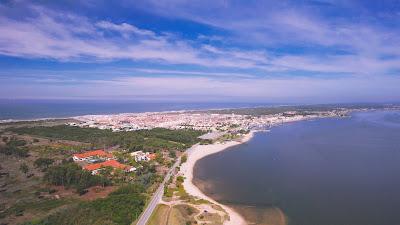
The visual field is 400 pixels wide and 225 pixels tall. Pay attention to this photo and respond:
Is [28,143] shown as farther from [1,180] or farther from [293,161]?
[293,161]

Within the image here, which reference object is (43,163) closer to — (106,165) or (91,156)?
(91,156)

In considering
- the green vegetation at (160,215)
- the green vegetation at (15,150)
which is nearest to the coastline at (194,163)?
the green vegetation at (160,215)

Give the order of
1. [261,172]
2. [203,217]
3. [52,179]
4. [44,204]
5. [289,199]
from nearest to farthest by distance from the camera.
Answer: [203,217] → [44,204] → [289,199] → [52,179] → [261,172]

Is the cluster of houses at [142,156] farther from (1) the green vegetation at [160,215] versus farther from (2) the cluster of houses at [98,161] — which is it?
(1) the green vegetation at [160,215]

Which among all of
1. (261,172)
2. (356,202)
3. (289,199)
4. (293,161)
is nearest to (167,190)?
(289,199)

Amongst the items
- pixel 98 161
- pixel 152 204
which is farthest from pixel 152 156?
pixel 152 204

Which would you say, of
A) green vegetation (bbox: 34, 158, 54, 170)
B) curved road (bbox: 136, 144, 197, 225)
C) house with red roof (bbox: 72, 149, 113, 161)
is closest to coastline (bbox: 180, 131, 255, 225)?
curved road (bbox: 136, 144, 197, 225)

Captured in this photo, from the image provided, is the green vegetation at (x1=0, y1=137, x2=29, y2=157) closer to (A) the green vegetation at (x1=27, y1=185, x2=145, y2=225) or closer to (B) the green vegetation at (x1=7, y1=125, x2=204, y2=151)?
(B) the green vegetation at (x1=7, y1=125, x2=204, y2=151)
